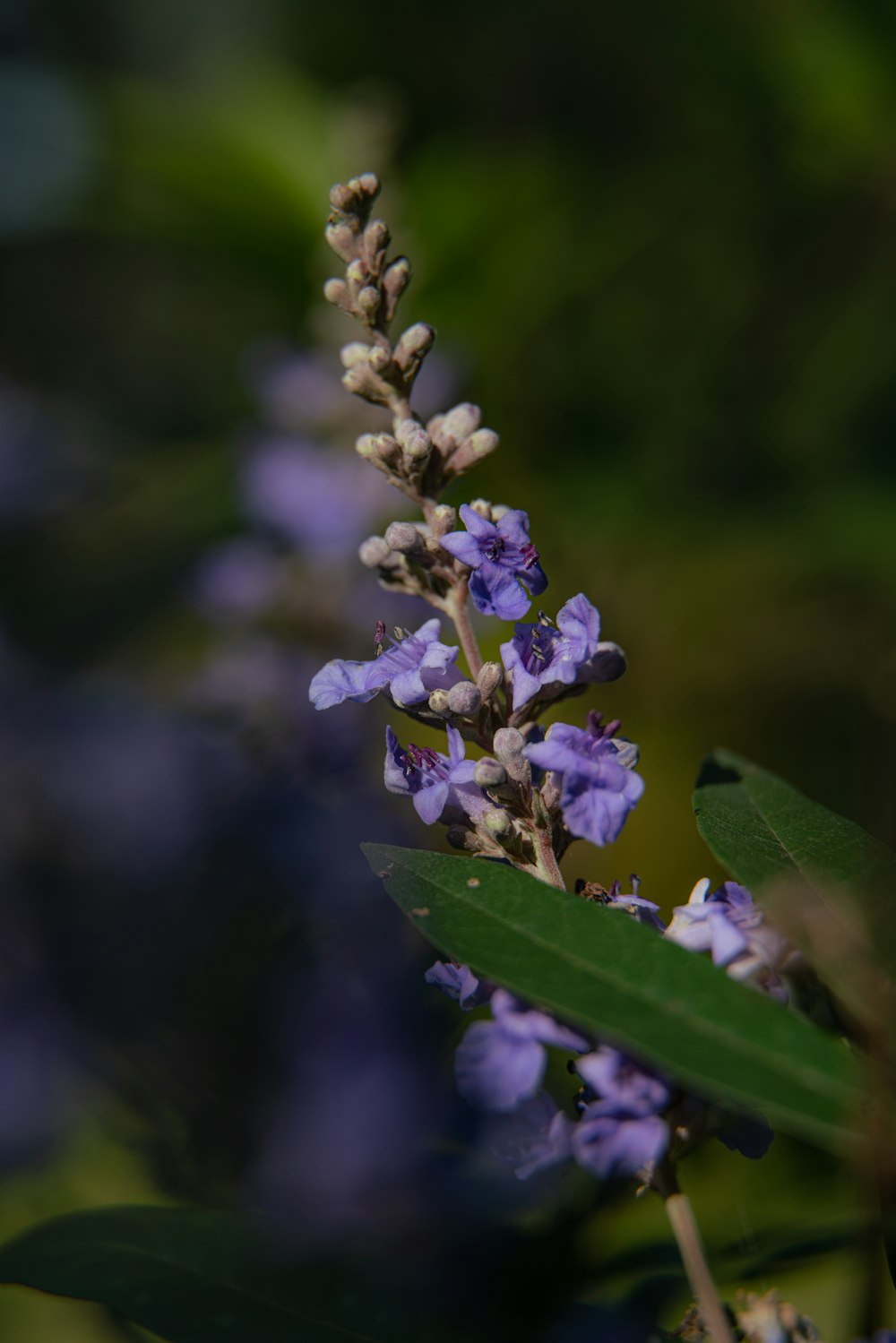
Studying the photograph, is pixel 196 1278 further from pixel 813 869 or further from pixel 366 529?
pixel 366 529

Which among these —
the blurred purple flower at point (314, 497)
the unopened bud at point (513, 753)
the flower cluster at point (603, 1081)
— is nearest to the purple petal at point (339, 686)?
the unopened bud at point (513, 753)

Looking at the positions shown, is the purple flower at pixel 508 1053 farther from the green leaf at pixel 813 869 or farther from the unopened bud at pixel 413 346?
the unopened bud at pixel 413 346

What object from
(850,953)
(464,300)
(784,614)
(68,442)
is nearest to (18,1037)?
(850,953)

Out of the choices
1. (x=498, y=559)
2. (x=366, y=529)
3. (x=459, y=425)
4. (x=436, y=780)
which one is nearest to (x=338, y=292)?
(x=459, y=425)

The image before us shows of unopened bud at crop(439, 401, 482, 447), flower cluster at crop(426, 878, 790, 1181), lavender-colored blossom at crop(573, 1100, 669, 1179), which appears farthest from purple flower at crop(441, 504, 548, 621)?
lavender-colored blossom at crop(573, 1100, 669, 1179)

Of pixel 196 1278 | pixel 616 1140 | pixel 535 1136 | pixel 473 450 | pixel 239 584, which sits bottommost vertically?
pixel 239 584

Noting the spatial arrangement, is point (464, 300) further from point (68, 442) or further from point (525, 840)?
point (525, 840)
